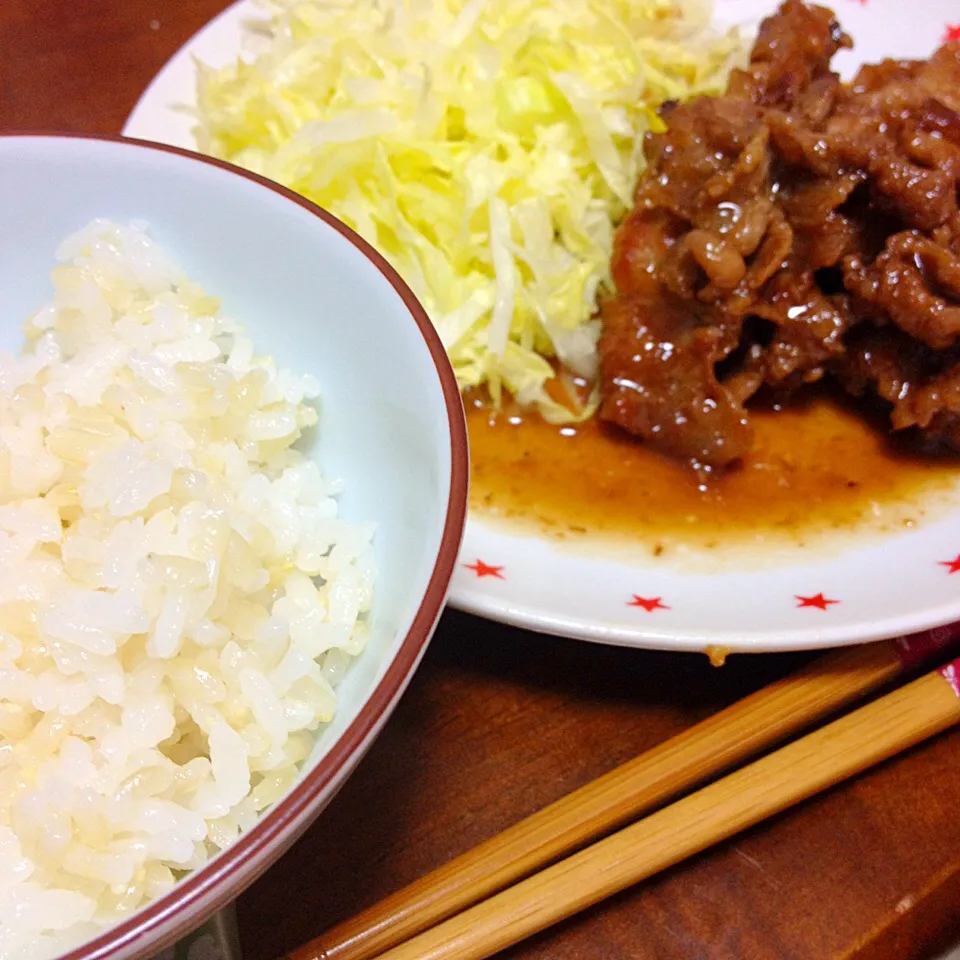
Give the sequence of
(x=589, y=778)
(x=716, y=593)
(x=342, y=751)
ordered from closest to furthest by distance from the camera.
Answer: (x=342, y=751) → (x=589, y=778) → (x=716, y=593)

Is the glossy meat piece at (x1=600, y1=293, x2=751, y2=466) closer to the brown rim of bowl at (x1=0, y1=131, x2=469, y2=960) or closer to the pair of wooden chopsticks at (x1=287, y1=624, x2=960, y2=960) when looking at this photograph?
the pair of wooden chopsticks at (x1=287, y1=624, x2=960, y2=960)

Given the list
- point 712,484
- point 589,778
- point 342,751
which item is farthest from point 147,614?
point 712,484

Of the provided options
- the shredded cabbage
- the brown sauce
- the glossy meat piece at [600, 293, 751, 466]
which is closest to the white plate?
the brown sauce

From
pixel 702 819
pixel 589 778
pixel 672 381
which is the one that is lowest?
pixel 589 778

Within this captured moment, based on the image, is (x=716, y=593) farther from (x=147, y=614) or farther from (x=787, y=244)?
(x=147, y=614)

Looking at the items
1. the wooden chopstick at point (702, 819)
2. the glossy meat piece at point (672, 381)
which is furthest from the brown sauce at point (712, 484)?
the wooden chopstick at point (702, 819)

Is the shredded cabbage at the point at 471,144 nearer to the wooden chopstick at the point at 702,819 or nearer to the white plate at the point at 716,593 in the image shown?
the white plate at the point at 716,593

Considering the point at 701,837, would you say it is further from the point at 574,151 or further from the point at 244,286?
the point at 574,151
